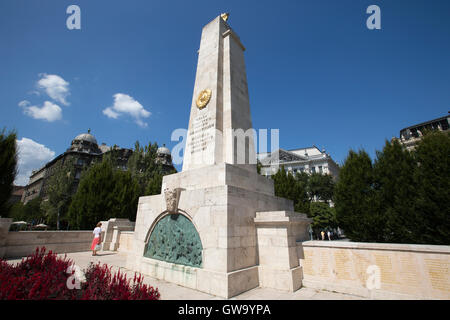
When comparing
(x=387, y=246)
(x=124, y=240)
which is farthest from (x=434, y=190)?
(x=124, y=240)

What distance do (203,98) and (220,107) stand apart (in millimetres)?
1126

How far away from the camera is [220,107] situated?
9.47 meters

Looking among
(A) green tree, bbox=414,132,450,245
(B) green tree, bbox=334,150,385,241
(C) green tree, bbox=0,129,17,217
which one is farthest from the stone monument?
(C) green tree, bbox=0,129,17,217

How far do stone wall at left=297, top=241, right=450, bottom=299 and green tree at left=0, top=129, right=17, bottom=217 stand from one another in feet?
68.7

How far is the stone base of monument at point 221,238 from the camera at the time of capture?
5969 millimetres

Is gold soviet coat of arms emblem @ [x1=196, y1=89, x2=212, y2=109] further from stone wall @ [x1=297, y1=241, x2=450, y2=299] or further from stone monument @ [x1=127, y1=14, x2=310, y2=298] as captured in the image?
stone wall @ [x1=297, y1=241, x2=450, y2=299]

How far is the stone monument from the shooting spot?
611cm

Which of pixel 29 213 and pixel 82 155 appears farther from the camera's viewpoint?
pixel 82 155

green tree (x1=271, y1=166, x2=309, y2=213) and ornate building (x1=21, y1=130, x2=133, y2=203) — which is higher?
ornate building (x1=21, y1=130, x2=133, y2=203)

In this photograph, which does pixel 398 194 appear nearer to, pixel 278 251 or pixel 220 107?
pixel 278 251

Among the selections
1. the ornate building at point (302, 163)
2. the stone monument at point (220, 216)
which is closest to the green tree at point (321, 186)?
the ornate building at point (302, 163)

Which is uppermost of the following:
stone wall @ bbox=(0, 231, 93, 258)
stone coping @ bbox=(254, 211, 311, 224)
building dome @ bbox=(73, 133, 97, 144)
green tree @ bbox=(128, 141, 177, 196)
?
building dome @ bbox=(73, 133, 97, 144)
